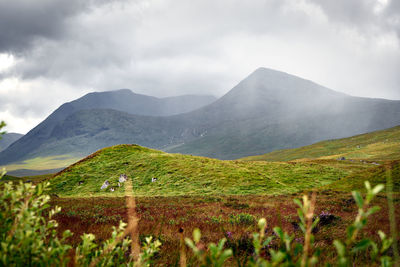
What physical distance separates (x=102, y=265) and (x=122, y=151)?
55124 mm

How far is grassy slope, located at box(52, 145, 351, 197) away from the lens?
34.8 m

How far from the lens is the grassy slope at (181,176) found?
3484 centimetres

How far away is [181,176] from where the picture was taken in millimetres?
40406

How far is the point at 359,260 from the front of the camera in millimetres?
3805

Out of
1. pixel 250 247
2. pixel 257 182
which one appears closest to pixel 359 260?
pixel 250 247

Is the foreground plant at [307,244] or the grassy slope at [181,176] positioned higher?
the foreground plant at [307,244]

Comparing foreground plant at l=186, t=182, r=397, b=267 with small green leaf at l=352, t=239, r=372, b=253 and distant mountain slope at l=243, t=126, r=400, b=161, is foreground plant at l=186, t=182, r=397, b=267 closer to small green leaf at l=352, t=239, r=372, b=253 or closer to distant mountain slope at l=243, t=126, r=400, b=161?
small green leaf at l=352, t=239, r=372, b=253

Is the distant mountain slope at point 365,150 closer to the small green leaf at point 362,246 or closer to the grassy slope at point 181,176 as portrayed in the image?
the grassy slope at point 181,176

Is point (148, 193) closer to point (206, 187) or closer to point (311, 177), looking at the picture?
→ point (206, 187)

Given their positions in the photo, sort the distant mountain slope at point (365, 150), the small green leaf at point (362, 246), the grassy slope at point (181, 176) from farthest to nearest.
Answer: the distant mountain slope at point (365, 150) < the grassy slope at point (181, 176) < the small green leaf at point (362, 246)

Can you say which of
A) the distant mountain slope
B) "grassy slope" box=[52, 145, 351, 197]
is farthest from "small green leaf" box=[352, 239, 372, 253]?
the distant mountain slope

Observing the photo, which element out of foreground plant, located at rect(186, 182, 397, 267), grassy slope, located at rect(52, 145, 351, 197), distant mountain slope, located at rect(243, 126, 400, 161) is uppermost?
foreground plant, located at rect(186, 182, 397, 267)

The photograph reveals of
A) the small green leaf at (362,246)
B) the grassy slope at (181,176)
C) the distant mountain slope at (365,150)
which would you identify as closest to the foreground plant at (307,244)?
the small green leaf at (362,246)

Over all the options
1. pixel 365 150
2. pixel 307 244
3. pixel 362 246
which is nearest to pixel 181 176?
pixel 307 244
